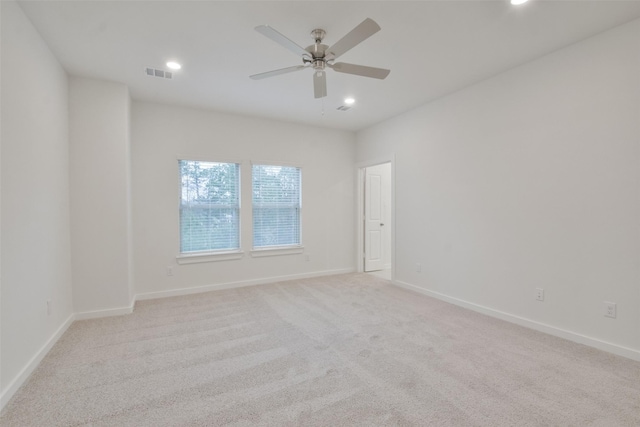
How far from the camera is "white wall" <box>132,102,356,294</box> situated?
4.11m

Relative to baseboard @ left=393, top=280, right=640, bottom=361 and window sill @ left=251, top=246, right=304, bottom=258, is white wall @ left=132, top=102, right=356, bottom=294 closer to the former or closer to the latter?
window sill @ left=251, top=246, right=304, bottom=258

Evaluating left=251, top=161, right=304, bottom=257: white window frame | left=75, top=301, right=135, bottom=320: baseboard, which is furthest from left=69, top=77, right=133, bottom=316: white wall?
left=251, top=161, right=304, bottom=257: white window frame

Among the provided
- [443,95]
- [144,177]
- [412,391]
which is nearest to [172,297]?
[144,177]

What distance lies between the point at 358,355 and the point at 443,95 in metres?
3.35

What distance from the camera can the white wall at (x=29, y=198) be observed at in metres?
1.99

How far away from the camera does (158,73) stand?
3215 millimetres

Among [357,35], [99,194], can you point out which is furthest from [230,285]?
[357,35]

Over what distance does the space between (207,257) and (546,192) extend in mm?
4301

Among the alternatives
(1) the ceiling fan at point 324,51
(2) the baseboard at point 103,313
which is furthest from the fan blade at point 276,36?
(2) the baseboard at point 103,313

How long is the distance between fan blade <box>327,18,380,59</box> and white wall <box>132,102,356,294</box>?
2886mm

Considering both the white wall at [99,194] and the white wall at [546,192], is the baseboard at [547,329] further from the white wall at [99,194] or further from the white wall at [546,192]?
the white wall at [99,194]

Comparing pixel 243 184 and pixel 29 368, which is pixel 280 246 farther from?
pixel 29 368

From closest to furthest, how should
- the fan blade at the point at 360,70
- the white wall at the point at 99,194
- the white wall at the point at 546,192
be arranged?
1. the fan blade at the point at 360,70
2. the white wall at the point at 546,192
3. the white wall at the point at 99,194

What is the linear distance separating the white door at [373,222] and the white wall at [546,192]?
1.61 metres
